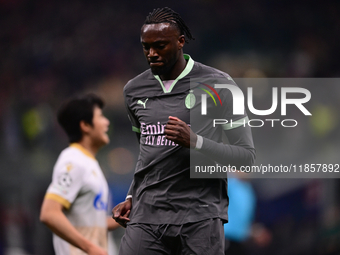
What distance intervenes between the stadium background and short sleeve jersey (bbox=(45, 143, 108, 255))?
3031 mm

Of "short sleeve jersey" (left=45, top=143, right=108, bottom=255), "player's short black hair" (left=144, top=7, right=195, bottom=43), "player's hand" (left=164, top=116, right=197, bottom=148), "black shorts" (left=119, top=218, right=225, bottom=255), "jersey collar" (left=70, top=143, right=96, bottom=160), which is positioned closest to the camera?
"player's hand" (left=164, top=116, right=197, bottom=148)

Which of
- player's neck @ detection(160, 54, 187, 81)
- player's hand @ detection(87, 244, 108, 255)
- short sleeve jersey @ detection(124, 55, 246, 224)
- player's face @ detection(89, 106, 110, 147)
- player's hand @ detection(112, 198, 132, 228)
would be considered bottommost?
player's hand @ detection(87, 244, 108, 255)

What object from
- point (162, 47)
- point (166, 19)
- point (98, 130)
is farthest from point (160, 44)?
point (98, 130)

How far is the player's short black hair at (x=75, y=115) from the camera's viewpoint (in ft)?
13.3

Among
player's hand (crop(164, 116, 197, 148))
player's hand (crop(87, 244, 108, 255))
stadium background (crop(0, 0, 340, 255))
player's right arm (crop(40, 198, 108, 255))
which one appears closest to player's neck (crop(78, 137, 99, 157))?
player's right arm (crop(40, 198, 108, 255))

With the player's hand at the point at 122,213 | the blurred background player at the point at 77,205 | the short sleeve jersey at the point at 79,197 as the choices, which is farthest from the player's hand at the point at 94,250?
the player's hand at the point at 122,213

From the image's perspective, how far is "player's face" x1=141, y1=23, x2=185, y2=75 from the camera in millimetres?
2512

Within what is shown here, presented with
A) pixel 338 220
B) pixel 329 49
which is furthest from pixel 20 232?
pixel 329 49

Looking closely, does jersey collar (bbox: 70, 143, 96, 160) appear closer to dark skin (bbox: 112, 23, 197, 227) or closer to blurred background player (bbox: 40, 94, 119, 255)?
blurred background player (bbox: 40, 94, 119, 255)

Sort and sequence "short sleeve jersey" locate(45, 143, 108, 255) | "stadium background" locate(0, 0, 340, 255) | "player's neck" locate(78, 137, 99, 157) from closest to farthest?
"short sleeve jersey" locate(45, 143, 108, 255)
"player's neck" locate(78, 137, 99, 157)
"stadium background" locate(0, 0, 340, 255)

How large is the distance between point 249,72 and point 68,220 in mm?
5734

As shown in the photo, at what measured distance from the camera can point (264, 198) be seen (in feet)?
23.4

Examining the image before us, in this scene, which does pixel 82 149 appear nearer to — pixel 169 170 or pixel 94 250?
pixel 94 250

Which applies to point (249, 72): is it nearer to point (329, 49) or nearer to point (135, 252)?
point (329, 49)
